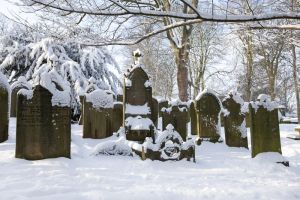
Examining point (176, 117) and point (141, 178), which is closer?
point (141, 178)

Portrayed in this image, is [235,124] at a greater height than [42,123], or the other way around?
[42,123]

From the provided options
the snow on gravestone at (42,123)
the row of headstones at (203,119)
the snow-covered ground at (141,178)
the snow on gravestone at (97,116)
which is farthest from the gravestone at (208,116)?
the snow on gravestone at (42,123)

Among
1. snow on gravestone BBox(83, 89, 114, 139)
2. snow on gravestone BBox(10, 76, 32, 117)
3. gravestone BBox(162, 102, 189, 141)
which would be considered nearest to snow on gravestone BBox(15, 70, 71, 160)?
snow on gravestone BBox(83, 89, 114, 139)

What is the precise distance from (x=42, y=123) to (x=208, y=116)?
5.15m

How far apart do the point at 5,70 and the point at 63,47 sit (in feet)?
10.6

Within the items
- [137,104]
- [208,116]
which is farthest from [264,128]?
[137,104]

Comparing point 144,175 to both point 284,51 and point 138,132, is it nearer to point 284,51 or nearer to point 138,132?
point 138,132

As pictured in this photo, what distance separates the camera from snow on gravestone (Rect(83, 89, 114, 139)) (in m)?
9.34

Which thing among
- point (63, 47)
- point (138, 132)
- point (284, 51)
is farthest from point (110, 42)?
point (284, 51)

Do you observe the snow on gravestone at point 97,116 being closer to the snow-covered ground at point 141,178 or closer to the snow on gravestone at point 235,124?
the snow-covered ground at point 141,178

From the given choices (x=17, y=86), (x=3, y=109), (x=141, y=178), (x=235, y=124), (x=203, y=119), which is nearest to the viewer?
(x=141, y=178)

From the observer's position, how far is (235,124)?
9391 mm

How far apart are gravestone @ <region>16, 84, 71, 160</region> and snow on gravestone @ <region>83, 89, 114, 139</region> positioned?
2.72 metres

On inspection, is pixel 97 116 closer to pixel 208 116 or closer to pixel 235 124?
pixel 208 116
